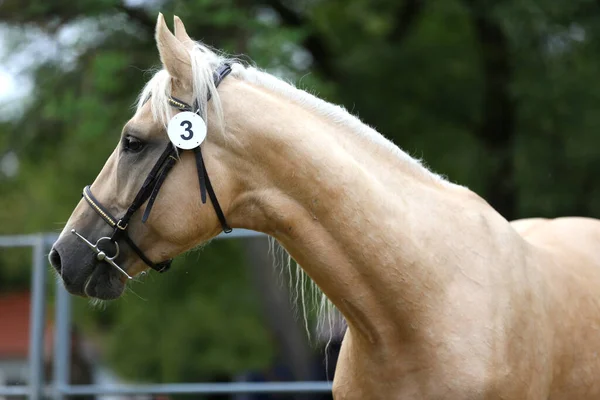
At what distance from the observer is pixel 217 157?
115 inches

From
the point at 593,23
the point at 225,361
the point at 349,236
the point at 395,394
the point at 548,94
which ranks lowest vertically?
the point at 225,361

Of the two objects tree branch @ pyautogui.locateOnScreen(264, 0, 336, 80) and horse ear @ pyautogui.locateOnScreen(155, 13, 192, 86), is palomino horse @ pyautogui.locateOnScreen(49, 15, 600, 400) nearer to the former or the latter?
horse ear @ pyautogui.locateOnScreen(155, 13, 192, 86)

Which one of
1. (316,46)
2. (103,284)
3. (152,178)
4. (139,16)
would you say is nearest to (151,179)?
(152,178)

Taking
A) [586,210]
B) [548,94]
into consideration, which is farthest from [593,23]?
[586,210]

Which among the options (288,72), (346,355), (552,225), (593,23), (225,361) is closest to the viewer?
(346,355)

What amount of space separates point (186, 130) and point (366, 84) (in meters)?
7.88

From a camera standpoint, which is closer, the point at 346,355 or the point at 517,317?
the point at 517,317

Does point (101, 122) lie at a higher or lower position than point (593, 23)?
lower

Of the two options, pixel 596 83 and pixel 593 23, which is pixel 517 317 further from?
pixel 596 83

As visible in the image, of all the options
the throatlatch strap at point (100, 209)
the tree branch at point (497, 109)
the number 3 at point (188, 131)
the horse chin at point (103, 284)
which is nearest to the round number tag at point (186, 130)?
the number 3 at point (188, 131)

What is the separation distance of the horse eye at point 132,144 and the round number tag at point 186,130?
14cm

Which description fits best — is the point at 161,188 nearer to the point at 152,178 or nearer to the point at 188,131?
the point at 152,178

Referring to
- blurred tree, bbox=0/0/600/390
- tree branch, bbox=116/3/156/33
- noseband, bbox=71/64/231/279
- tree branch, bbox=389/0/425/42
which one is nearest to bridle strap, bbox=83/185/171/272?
noseband, bbox=71/64/231/279

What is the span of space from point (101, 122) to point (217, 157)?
7.07 metres
